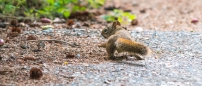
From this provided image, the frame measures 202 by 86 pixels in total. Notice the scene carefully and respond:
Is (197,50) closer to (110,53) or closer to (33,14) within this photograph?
(110,53)

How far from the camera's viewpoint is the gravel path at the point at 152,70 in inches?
188

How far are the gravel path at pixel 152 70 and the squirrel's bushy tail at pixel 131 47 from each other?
0.39ft

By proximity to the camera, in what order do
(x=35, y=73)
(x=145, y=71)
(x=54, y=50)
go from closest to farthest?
(x=35, y=73) → (x=145, y=71) → (x=54, y=50)

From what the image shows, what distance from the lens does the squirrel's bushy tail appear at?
A: 5441 mm

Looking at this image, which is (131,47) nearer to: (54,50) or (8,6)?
(54,50)

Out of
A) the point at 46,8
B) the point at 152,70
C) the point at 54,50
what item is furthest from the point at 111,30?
the point at 46,8

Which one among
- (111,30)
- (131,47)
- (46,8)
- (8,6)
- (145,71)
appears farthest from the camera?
(46,8)

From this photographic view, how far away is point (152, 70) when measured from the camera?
5.17 metres

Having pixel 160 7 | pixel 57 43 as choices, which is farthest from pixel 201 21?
pixel 57 43

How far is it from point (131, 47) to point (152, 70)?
0.44 meters

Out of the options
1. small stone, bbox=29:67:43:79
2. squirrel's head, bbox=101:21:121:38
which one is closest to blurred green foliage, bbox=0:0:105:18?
squirrel's head, bbox=101:21:121:38

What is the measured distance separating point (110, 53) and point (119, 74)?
0.68 metres

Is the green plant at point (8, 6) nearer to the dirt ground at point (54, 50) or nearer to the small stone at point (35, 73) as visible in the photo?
the dirt ground at point (54, 50)

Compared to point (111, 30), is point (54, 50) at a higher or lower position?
lower
